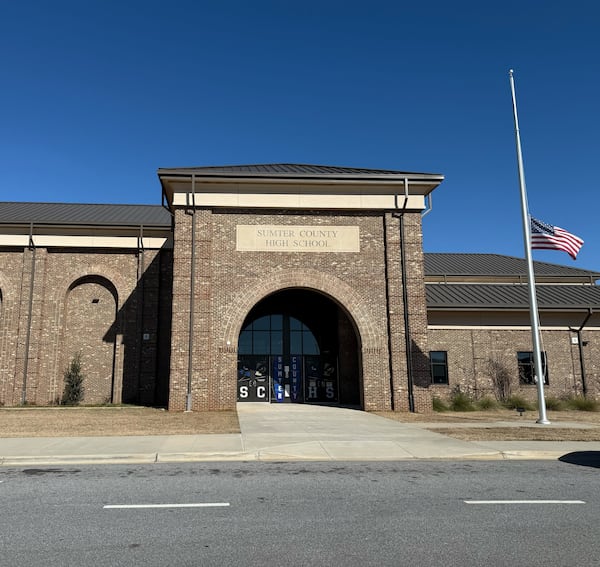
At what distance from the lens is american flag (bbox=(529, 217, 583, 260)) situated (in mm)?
18938

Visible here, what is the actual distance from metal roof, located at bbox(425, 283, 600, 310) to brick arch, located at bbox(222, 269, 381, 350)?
5650 mm

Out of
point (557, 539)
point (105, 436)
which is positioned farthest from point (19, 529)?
point (105, 436)

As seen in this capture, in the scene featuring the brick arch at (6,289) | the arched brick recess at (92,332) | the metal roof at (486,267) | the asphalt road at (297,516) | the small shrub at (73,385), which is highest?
the metal roof at (486,267)

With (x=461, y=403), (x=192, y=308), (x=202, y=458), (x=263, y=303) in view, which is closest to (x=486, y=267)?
(x=461, y=403)

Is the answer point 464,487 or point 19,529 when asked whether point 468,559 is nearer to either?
point 464,487

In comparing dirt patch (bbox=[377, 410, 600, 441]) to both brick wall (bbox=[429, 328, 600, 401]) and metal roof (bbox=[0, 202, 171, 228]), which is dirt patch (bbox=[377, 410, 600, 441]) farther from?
metal roof (bbox=[0, 202, 171, 228])

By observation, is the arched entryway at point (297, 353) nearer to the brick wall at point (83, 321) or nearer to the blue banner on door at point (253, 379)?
the blue banner on door at point (253, 379)

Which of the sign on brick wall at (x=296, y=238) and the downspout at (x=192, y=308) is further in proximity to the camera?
the sign on brick wall at (x=296, y=238)

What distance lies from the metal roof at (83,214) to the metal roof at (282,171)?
5.39 m

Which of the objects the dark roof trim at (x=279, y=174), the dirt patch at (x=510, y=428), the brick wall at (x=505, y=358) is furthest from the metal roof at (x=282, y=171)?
the dirt patch at (x=510, y=428)

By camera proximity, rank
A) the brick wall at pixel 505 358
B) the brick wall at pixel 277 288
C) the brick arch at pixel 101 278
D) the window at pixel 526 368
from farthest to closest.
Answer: the window at pixel 526 368 < the brick wall at pixel 505 358 < the brick arch at pixel 101 278 < the brick wall at pixel 277 288

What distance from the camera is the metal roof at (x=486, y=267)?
32812mm

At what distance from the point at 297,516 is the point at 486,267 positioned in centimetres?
3094

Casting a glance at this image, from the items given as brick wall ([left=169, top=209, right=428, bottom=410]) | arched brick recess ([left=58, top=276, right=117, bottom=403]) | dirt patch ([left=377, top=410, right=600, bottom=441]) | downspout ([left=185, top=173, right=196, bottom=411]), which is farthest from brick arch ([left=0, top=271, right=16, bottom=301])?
dirt patch ([left=377, top=410, right=600, bottom=441])
